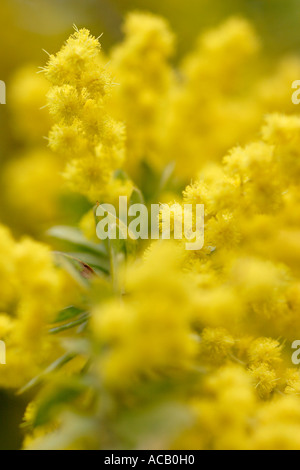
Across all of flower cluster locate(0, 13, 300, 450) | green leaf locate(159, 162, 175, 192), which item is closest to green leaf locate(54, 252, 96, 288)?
flower cluster locate(0, 13, 300, 450)

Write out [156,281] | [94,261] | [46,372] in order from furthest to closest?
[94,261] → [46,372] → [156,281]

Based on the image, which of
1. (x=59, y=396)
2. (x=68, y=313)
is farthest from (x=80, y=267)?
(x=59, y=396)

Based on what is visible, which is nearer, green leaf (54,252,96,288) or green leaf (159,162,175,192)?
green leaf (54,252,96,288)

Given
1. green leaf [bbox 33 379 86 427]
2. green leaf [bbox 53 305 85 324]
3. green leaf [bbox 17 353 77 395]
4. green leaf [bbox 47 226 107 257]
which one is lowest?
green leaf [bbox 33 379 86 427]

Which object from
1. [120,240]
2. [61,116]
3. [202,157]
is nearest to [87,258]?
[120,240]

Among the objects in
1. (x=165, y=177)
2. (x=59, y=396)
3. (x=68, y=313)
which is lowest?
(x=59, y=396)

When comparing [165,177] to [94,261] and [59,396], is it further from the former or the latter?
[59,396]

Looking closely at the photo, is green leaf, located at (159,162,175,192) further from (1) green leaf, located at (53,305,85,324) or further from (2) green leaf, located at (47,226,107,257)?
(1) green leaf, located at (53,305,85,324)

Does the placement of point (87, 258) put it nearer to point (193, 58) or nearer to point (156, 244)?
point (156, 244)

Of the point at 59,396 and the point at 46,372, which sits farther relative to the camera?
the point at 46,372

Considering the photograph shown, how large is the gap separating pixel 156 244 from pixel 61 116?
0.76 ft

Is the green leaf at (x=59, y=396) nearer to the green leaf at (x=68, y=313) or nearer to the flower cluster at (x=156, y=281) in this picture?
the flower cluster at (x=156, y=281)

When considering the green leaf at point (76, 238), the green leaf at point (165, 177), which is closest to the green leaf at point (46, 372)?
the green leaf at point (76, 238)
